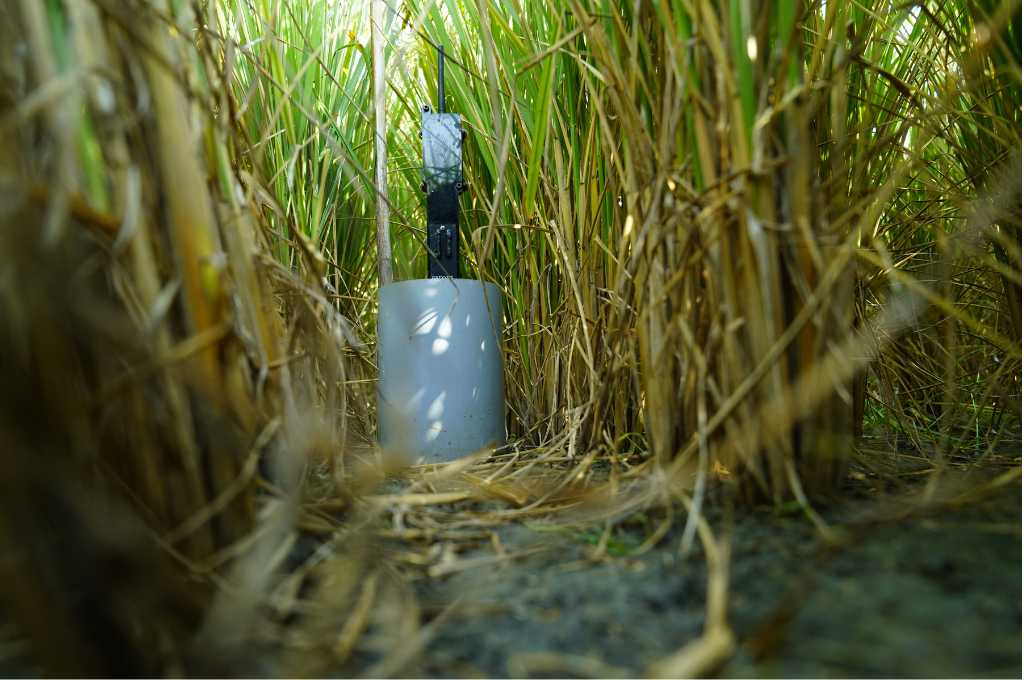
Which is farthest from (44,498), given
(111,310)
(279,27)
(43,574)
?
(279,27)

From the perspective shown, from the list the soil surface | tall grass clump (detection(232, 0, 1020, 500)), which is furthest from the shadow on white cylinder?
the soil surface

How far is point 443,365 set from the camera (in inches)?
42.5

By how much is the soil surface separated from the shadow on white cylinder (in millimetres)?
540

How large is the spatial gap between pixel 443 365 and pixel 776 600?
757 millimetres

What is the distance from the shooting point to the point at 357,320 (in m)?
1.54

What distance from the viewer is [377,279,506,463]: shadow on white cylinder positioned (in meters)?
1.07

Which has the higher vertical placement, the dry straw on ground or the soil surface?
the dry straw on ground

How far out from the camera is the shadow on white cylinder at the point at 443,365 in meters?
1.07

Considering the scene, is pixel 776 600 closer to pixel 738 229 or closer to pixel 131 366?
pixel 738 229

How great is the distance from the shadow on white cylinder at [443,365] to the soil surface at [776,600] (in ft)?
1.77

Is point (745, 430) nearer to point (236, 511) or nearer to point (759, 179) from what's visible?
point (759, 179)

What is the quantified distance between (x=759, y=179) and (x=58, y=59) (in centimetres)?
51

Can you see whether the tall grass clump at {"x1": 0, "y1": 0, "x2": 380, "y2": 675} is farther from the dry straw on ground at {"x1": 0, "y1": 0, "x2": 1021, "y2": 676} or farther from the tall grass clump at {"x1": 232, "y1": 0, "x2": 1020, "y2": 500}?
the tall grass clump at {"x1": 232, "y1": 0, "x2": 1020, "y2": 500}

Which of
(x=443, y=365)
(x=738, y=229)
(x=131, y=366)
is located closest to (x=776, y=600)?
(x=738, y=229)
